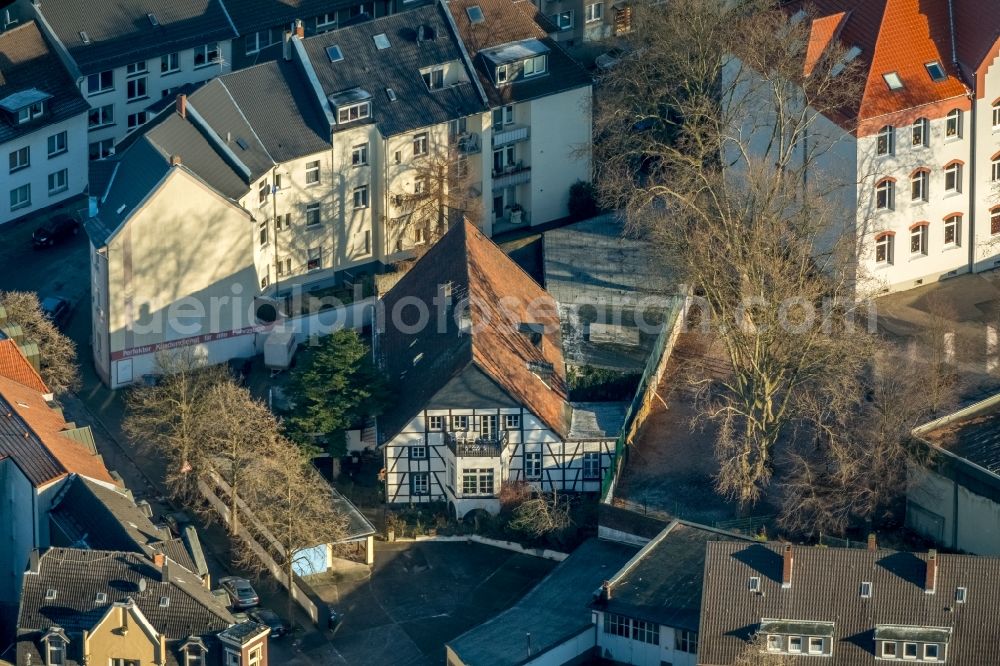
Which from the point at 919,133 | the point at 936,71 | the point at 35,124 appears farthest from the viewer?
the point at 35,124

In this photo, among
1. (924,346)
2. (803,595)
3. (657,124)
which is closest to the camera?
(803,595)

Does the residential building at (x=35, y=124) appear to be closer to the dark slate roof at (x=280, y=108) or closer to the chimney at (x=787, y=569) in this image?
the dark slate roof at (x=280, y=108)

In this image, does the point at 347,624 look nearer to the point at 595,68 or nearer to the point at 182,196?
the point at 182,196

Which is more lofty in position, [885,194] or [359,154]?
[359,154]

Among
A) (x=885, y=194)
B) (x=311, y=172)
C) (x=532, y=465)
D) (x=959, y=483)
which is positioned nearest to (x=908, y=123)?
(x=885, y=194)

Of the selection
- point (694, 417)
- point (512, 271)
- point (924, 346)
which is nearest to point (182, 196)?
point (512, 271)

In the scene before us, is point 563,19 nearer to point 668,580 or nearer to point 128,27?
point 128,27

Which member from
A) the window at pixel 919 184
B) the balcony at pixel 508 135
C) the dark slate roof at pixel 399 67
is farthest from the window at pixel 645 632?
the balcony at pixel 508 135
